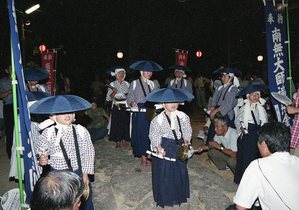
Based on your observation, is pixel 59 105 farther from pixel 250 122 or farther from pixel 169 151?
pixel 250 122

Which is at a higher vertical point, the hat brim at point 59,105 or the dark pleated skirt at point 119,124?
the hat brim at point 59,105

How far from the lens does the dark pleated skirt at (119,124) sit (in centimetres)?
857

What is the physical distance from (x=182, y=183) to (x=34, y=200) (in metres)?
3.60

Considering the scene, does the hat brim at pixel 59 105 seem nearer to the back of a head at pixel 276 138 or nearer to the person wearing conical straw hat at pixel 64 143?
the person wearing conical straw hat at pixel 64 143

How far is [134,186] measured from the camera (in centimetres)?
Result: 622

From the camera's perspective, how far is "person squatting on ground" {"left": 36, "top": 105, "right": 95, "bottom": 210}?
4246 millimetres

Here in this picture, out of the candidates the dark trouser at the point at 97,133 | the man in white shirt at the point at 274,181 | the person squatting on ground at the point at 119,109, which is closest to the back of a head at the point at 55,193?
the man in white shirt at the point at 274,181

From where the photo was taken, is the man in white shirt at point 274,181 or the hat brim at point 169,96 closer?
the man in white shirt at point 274,181

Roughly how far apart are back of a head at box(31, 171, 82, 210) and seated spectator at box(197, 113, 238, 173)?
17.3ft

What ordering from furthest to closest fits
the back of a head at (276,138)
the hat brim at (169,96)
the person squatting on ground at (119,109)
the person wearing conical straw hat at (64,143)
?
1. the person squatting on ground at (119,109)
2. the hat brim at (169,96)
3. the person wearing conical straw hat at (64,143)
4. the back of a head at (276,138)

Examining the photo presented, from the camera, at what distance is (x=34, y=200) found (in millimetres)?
2111

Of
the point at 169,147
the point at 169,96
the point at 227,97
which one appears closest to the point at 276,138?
the point at 169,96

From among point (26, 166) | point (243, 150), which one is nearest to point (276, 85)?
point (243, 150)

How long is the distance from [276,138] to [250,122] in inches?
147
